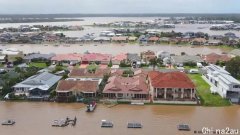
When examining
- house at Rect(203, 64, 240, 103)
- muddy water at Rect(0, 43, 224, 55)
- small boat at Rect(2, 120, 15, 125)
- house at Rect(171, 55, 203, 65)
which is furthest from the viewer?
muddy water at Rect(0, 43, 224, 55)

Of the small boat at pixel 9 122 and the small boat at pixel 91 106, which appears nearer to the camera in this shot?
the small boat at pixel 9 122

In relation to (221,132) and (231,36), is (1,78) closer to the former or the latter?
(221,132)

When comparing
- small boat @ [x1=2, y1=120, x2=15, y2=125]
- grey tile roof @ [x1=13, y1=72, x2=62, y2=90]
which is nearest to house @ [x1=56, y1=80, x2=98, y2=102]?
grey tile roof @ [x1=13, y1=72, x2=62, y2=90]

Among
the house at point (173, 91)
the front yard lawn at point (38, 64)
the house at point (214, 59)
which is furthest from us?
the house at point (214, 59)

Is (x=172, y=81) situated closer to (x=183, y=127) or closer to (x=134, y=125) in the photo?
(x=183, y=127)

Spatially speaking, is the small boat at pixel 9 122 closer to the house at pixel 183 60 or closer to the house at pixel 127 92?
the house at pixel 127 92

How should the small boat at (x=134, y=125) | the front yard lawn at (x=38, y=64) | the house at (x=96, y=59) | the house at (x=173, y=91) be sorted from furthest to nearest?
the house at (x=96, y=59) → the front yard lawn at (x=38, y=64) → the house at (x=173, y=91) → the small boat at (x=134, y=125)

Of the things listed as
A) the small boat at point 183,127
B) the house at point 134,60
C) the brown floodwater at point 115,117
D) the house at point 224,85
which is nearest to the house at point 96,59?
the house at point 134,60

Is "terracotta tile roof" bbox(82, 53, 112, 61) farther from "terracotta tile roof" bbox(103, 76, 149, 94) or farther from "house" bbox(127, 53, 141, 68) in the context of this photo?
"terracotta tile roof" bbox(103, 76, 149, 94)
